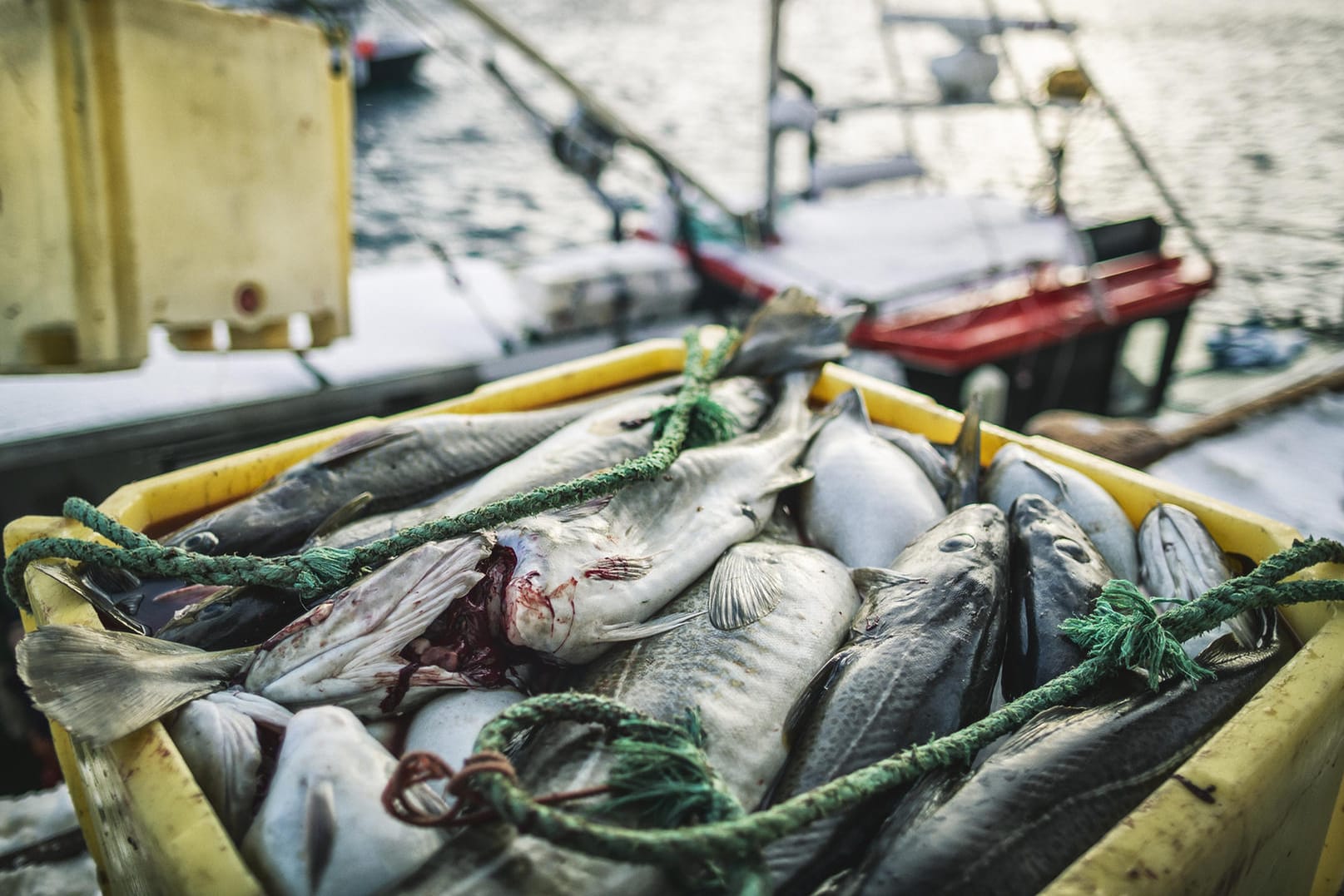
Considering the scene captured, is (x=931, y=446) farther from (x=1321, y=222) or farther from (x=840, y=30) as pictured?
(x=840, y=30)

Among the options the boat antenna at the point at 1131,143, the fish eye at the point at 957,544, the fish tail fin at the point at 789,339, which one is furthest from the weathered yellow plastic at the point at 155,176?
the boat antenna at the point at 1131,143

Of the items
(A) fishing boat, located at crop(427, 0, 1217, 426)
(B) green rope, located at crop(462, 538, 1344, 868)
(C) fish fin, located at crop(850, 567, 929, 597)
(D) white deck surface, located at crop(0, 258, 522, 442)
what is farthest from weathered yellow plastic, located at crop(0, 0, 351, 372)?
(C) fish fin, located at crop(850, 567, 929, 597)

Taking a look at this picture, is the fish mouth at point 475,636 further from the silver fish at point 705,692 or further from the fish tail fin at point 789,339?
the fish tail fin at point 789,339

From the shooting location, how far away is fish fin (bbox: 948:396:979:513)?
8.09 feet

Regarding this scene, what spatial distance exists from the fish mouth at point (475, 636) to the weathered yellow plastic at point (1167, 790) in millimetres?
472

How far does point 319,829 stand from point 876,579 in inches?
49.7

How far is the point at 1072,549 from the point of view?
2123 mm

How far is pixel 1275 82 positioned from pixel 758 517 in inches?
1064

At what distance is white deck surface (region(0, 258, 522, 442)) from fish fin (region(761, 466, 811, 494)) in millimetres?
2421

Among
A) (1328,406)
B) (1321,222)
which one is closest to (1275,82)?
(1321,222)

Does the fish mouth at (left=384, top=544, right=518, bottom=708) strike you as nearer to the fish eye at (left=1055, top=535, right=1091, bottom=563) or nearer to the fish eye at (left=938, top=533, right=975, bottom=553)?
the fish eye at (left=938, top=533, right=975, bottom=553)

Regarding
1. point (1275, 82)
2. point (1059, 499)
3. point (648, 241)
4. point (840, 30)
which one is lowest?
point (1059, 499)

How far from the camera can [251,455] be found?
252 cm

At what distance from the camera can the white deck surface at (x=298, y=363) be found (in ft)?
12.7
